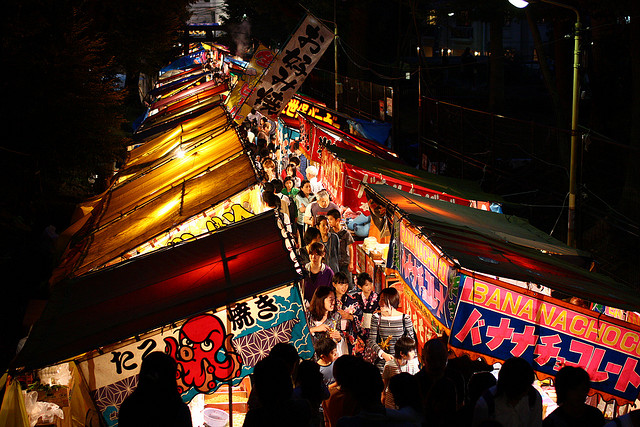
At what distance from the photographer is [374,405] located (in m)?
4.38

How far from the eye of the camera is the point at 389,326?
6.95 metres

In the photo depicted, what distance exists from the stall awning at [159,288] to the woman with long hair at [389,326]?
143 centimetres

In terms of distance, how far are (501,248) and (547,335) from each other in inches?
69.1

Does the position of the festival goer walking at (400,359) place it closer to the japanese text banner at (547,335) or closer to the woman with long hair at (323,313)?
the woman with long hair at (323,313)

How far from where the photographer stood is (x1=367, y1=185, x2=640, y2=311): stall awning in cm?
567

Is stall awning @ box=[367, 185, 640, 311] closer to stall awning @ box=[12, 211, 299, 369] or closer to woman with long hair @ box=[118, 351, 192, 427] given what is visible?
stall awning @ box=[12, 211, 299, 369]

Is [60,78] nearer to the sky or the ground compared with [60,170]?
nearer to the sky

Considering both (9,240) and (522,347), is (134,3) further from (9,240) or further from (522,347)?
(522,347)

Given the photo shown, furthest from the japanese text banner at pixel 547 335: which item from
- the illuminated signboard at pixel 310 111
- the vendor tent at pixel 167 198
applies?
the illuminated signboard at pixel 310 111

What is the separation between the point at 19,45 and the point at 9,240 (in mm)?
3935

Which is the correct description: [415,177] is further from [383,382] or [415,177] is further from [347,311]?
[383,382]

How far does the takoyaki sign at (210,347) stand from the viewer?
194 inches

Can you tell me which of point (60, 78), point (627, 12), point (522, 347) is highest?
point (627, 12)

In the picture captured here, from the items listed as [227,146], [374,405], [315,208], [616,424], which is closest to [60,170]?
[227,146]
